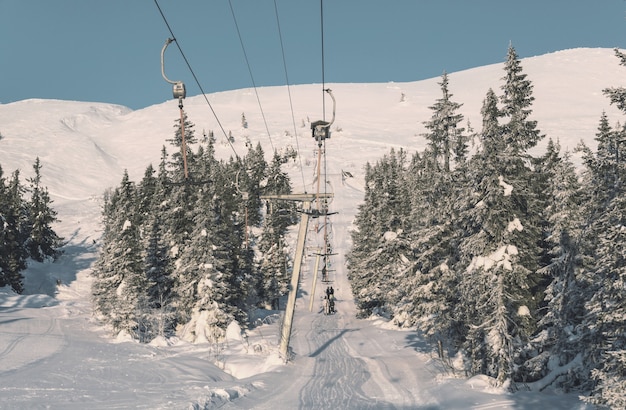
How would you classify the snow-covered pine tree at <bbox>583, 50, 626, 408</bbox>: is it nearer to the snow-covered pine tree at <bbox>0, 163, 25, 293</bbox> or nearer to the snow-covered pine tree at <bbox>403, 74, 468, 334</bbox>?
the snow-covered pine tree at <bbox>403, 74, 468, 334</bbox>

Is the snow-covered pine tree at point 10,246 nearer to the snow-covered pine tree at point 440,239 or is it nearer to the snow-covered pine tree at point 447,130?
the snow-covered pine tree at point 440,239

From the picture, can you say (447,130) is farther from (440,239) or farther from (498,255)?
(498,255)

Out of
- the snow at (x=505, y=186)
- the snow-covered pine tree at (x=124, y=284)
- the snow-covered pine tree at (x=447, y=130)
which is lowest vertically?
the snow-covered pine tree at (x=124, y=284)

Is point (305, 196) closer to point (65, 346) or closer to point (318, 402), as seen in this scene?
point (318, 402)

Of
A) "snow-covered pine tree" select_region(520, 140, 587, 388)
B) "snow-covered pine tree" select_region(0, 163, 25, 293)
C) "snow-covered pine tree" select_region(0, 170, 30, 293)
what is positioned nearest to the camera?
"snow-covered pine tree" select_region(520, 140, 587, 388)

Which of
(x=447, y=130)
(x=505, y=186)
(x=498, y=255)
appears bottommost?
(x=498, y=255)

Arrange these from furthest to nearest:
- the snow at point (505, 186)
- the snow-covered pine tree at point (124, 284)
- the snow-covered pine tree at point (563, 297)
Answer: the snow-covered pine tree at point (124, 284) → the snow at point (505, 186) → the snow-covered pine tree at point (563, 297)

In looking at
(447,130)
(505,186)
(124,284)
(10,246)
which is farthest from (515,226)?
(10,246)

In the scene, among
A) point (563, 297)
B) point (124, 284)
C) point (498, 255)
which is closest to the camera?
point (563, 297)

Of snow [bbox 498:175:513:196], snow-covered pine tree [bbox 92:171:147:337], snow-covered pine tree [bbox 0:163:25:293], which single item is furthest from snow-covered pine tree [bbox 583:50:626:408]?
snow-covered pine tree [bbox 0:163:25:293]

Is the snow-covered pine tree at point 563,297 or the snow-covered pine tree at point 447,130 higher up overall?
the snow-covered pine tree at point 447,130

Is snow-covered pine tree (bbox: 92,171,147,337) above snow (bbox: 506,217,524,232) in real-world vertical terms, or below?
below

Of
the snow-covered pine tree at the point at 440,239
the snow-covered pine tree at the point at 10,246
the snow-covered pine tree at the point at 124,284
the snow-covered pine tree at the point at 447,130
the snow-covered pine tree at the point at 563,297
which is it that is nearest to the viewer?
the snow-covered pine tree at the point at 563,297

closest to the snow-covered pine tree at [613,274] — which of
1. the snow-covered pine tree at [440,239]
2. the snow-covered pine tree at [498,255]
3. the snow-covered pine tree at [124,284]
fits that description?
the snow-covered pine tree at [498,255]
